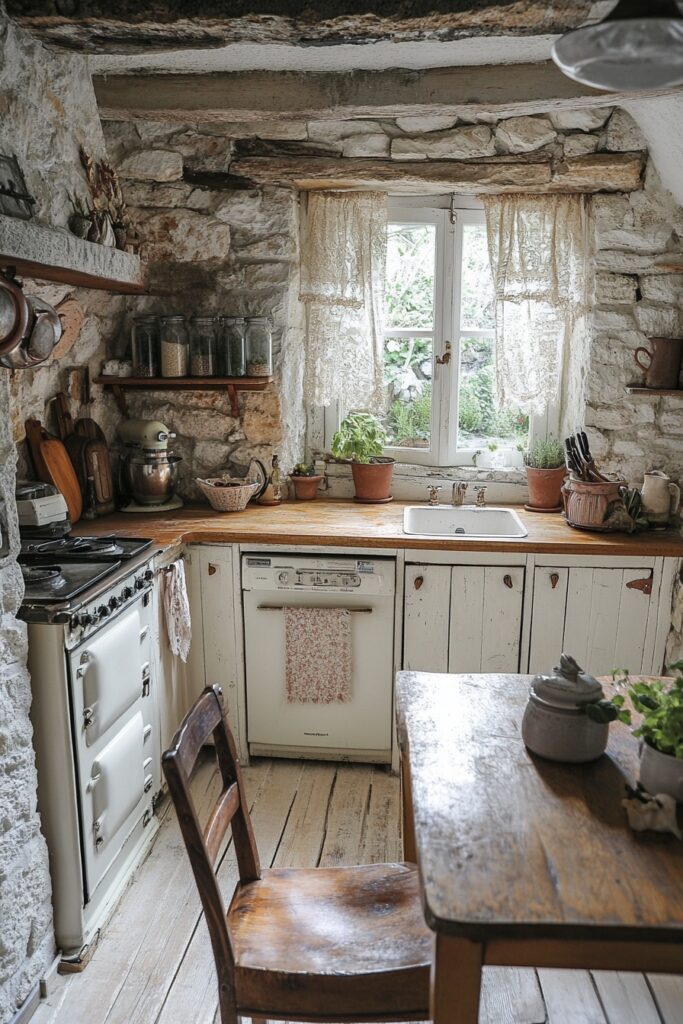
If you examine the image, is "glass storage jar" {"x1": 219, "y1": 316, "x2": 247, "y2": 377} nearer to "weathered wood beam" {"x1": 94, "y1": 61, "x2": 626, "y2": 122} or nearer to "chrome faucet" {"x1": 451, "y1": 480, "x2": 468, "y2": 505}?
"weathered wood beam" {"x1": 94, "y1": 61, "x2": 626, "y2": 122}

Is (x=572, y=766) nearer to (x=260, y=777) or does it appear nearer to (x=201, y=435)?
(x=260, y=777)

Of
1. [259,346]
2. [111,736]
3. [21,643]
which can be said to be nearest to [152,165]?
[259,346]

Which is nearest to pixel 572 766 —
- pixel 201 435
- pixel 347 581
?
pixel 347 581

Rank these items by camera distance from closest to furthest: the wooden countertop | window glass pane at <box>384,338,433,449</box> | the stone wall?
the stone wall → the wooden countertop → window glass pane at <box>384,338,433,449</box>

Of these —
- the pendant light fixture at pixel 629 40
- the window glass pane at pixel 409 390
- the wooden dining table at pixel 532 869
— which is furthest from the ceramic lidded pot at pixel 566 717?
the window glass pane at pixel 409 390

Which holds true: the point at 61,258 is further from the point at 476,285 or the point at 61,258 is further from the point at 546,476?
the point at 546,476

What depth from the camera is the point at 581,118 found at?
3.27m

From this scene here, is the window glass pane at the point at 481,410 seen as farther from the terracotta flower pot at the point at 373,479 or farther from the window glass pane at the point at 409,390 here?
the terracotta flower pot at the point at 373,479

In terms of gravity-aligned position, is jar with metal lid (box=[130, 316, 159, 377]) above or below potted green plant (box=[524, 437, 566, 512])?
above

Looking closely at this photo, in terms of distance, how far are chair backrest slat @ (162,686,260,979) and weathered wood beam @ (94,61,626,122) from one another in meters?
2.10

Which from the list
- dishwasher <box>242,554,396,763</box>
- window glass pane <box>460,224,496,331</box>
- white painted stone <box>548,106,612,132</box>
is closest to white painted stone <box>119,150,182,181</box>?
window glass pane <box>460,224,496,331</box>

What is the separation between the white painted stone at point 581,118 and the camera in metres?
3.25

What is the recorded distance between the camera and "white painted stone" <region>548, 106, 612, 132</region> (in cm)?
325

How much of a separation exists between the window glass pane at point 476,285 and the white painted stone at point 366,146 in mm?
520
